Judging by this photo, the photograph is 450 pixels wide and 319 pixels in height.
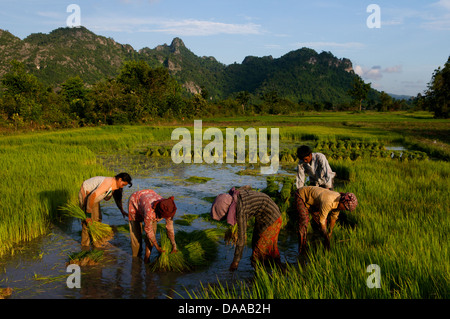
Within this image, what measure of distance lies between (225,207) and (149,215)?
40.5 inches

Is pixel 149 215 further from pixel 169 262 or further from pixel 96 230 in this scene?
pixel 96 230

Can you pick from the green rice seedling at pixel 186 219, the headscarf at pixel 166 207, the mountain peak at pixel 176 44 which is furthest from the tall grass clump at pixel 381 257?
the mountain peak at pixel 176 44

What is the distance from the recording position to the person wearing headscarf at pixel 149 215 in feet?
11.0

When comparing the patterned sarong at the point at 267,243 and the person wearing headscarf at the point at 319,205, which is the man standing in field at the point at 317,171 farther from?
the patterned sarong at the point at 267,243

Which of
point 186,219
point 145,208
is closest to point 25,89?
point 186,219

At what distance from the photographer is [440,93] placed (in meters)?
29.8

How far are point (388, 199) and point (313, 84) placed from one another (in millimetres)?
107607

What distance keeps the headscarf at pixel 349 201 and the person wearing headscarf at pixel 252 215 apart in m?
0.72

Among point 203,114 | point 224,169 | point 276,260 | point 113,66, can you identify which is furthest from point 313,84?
point 276,260

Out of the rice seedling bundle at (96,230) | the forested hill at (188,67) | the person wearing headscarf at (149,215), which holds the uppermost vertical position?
the forested hill at (188,67)

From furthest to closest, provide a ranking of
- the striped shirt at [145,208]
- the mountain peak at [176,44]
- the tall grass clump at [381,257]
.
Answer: the mountain peak at [176,44] → the striped shirt at [145,208] → the tall grass clump at [381,257]

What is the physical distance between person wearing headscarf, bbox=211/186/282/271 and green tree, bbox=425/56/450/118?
107 feet

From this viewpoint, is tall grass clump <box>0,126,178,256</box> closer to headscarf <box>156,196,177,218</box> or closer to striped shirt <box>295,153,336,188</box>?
headscarf <box>156,196,177,218</box>

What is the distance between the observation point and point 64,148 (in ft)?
36.6
